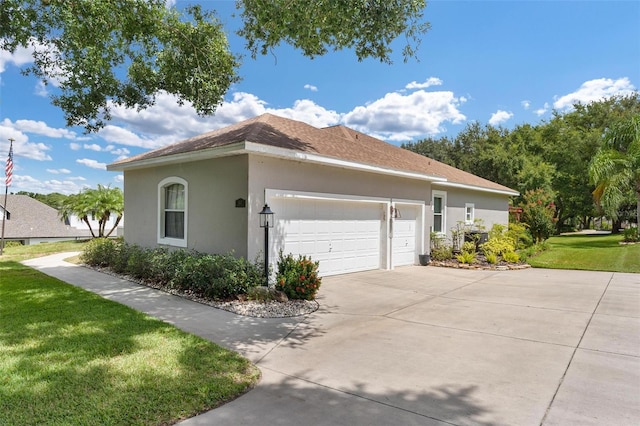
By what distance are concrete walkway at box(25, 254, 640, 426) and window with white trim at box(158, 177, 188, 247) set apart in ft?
6.20

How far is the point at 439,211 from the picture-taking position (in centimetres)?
1506

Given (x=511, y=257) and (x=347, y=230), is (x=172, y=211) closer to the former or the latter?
(x=347, y=230)

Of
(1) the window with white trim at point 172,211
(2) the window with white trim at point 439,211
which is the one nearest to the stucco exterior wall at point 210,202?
(1) the window with white trim at point 172,211

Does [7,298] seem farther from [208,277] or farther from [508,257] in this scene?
[508,257]

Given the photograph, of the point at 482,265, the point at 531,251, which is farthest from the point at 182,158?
the point at 531,251

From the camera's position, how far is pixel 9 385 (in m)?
3.42

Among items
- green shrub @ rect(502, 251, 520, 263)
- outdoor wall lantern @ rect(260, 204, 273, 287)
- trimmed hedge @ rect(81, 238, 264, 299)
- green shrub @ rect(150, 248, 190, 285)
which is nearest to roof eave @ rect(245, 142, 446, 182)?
outdoor wall lantern @ rect(260, 204, 273, 287)

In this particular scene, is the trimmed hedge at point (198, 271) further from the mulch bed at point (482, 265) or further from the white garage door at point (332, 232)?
the mulch bed at point (482, 265)

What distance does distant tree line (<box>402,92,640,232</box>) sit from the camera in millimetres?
26831

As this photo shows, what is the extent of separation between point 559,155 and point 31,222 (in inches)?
1855

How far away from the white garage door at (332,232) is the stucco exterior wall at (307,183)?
382mm

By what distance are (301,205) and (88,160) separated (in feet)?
74.7

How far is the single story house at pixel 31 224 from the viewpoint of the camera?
31.4 metres

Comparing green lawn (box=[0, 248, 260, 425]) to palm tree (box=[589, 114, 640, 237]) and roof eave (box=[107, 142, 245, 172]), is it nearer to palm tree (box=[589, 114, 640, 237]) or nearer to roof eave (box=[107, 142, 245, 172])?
roof eave (box=[107, 142, 245, 172])
